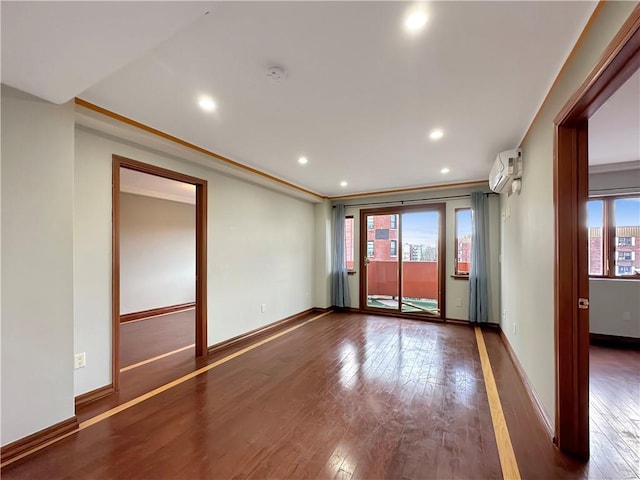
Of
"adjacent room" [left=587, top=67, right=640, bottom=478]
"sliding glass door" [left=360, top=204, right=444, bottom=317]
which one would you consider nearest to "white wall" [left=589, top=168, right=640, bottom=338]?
"adjacent room" [left=587, top=67, right=640, bottom=478]

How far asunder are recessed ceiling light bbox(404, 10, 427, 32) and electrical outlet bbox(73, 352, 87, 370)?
11.0ft

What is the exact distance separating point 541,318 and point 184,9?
2.99 meters

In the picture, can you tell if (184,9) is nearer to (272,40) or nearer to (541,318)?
(272,40)

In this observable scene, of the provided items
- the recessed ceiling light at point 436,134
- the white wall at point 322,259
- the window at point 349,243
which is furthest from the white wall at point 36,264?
the window at point 349,243

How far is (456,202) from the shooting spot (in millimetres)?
4965

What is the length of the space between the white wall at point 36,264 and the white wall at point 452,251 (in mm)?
4665

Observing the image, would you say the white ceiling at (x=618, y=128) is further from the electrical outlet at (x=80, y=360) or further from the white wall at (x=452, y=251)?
the electrical outlet at (x=80, y=360)

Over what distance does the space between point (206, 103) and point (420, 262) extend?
4533 mm

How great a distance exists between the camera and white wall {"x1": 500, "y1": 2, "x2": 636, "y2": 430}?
1.38 m

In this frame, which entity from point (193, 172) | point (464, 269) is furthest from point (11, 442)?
point (464, 269)

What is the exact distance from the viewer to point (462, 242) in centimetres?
496

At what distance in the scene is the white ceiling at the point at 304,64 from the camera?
1.29 metres

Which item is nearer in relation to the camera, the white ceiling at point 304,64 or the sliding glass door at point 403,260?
the white ceiling at point 304,64

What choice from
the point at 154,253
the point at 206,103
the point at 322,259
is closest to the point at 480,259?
the point at 322,259
